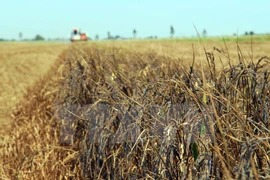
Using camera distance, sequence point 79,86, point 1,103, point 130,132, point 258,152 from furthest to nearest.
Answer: point 1,103
point 79,86
point 130,132
point 258,152

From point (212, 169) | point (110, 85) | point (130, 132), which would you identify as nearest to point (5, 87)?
point (110, 85)

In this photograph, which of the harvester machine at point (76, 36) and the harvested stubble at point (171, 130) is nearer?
the harvested stubble at point (171, 130)

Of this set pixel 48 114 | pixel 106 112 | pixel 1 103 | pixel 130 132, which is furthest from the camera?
pixel 1 103

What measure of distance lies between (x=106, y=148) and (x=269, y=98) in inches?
45.5

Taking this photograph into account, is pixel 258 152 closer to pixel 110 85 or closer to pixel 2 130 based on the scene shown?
pixel 110 85

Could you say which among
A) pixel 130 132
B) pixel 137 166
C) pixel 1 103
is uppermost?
pixel 130 132

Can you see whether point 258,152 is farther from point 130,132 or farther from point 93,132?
point 93,132

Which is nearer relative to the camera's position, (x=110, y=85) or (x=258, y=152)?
(x=258, y=152)

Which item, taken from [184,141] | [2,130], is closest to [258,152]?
[184,141]

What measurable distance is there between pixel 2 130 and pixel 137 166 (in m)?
4.25

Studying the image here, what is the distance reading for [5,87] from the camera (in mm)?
11102

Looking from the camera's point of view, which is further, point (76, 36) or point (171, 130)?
point (76, 36)

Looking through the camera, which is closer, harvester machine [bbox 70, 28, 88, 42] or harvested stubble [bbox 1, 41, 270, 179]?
harvested stubble [bbox 1, 41, 270, 179]

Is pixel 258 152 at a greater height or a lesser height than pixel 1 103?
greater
